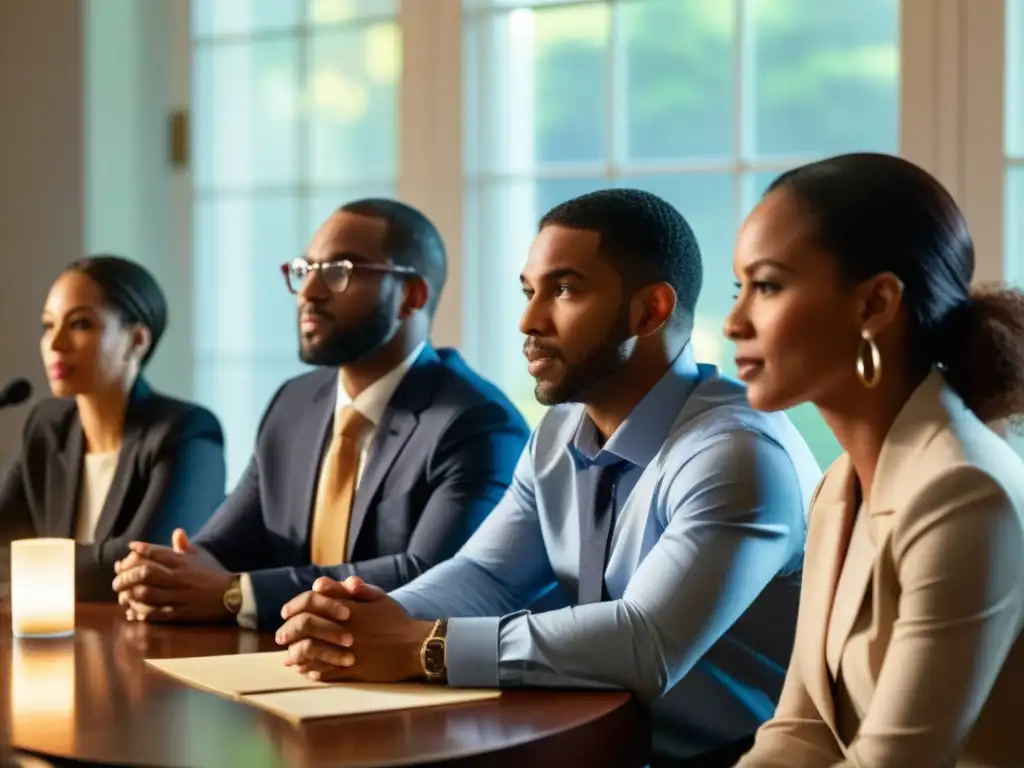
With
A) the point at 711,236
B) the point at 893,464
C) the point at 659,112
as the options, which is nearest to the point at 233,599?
the point at 893,464

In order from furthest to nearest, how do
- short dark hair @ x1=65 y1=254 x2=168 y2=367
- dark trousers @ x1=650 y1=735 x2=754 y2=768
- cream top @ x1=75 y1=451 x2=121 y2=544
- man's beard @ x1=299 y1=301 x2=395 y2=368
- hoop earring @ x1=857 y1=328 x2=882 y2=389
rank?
short dark hair @ x1=65 y1=254 x2=168 y2=367 → cream top @ x1=75 y1=451 x2=121 y2=544 → man's beard @ x1=299 y1=301 x2=395 y2=368 → dark trousers @ x1=650 y1=735 x2=754 y2=768 → hoop earring @ x1=857 y1=328 x2=882 y2=389

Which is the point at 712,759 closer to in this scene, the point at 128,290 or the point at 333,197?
the point at 128,290

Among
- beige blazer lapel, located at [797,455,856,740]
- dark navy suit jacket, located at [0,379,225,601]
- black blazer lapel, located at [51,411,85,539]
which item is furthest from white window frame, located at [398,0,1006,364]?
black blazer lapel, located at [51,411,85,539]

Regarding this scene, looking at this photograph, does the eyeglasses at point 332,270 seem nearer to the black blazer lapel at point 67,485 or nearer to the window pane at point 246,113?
the black blazer lapel at point 67,485

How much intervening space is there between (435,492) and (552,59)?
3.99ft

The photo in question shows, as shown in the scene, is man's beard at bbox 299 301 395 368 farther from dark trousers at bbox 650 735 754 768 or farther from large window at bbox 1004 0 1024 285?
large window at bbox 1004 0 1024 285

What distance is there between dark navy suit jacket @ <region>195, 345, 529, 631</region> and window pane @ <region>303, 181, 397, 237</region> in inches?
32.5

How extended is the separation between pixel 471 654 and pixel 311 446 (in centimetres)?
104

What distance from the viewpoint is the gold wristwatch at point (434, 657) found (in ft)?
5.80

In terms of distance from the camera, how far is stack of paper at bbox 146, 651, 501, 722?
1.63m

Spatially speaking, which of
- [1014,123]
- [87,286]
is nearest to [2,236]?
[87,286]

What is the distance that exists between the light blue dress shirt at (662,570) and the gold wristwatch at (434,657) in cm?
1

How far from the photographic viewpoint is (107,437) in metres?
3.11

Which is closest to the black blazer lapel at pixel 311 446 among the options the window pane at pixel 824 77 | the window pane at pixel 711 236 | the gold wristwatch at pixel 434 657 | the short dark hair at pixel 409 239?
the short dark hair at pixel 409 239
